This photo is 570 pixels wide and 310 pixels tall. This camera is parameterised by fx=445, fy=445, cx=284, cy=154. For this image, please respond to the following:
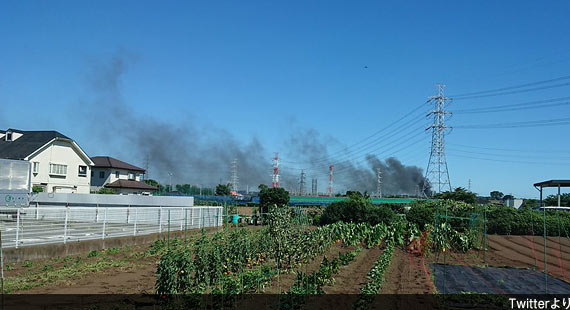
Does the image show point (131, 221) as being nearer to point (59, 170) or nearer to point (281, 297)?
point (281, 297)

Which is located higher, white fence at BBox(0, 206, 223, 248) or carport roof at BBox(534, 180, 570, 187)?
carport roof at BBox(534, 180, 570, 187)

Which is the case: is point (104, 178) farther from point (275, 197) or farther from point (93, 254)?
point (93, 254)

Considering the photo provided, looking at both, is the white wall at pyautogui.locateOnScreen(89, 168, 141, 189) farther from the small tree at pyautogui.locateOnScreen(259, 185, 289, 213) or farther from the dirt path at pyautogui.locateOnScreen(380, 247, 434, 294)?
the dirt path at pyautogui.locateOnScreen(380, 247, 434, 294)

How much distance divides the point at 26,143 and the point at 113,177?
11.1 m

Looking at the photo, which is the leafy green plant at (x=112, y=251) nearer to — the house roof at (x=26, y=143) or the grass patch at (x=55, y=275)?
the grass patch at (x=55, y=275)

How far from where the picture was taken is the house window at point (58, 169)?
3488cm

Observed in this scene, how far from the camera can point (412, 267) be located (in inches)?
575

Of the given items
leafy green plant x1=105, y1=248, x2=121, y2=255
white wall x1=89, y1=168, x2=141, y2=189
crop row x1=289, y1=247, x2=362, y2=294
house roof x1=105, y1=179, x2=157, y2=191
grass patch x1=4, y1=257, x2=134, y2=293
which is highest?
white wall x1=89, y1=168, x2=141, y2=189

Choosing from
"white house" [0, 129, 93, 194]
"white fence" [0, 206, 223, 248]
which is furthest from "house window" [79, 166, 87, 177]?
"white fence" [0, 206, 223, 248]

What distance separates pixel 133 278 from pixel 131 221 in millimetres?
10521

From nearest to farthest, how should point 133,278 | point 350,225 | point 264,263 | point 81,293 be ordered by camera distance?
point 81,293, point 133,278, point 264,263, point 350,225

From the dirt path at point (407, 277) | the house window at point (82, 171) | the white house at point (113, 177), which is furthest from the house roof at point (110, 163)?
the dirt path at point (407, 277)

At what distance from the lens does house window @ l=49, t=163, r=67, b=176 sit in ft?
114

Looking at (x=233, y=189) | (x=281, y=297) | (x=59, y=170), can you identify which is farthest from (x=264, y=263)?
(x=233, y=189)
